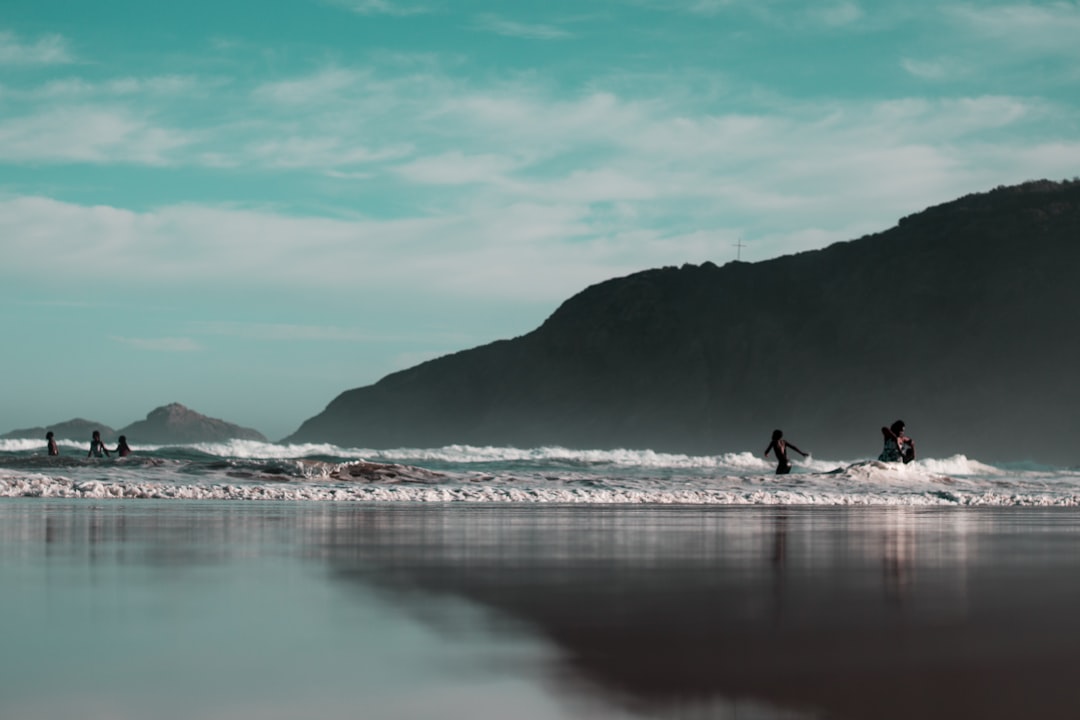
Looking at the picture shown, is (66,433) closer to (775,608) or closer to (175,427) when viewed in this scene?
(175,427)

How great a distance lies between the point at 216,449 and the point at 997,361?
2636 inches

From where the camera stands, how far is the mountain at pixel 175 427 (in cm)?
18000

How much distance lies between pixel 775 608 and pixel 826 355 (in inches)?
4265

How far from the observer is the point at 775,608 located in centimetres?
445

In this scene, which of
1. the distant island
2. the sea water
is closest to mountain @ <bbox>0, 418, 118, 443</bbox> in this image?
the distant island

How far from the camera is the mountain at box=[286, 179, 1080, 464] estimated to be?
93.2 metres

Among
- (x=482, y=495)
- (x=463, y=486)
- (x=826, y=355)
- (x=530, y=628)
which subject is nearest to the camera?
(x=530, y=628)

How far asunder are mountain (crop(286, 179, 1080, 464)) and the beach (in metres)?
83.6

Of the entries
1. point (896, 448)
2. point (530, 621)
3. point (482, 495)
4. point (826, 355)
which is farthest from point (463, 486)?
point (826, 355)

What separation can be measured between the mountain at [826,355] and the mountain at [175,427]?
162 feet

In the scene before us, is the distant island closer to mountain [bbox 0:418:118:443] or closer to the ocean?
mountain [bbox 0:418:118:443]

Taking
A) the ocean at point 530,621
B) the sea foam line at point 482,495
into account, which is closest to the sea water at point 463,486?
the sea foam line at point 482,495

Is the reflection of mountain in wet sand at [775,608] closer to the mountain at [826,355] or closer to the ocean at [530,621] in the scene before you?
the ocean at [530,621]

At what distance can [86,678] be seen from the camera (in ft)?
9.82
